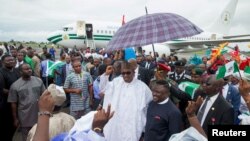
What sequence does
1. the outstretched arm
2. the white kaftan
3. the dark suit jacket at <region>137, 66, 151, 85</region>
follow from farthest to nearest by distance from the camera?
the dark suit jacket at <region>137, 66, 151, 85</region> < the white kaftan < the outstretched arm

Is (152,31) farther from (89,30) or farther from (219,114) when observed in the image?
(89,30)

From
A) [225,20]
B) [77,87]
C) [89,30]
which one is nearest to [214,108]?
[77,87]

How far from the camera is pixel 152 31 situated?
4789mm

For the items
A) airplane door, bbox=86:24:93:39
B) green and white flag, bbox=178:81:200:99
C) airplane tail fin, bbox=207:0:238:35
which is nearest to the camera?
green and white flag, bbox=178:81:200:99

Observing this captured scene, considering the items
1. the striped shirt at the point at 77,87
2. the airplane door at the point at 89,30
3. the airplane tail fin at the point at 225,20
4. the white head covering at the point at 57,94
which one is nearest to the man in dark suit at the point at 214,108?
the white head covering at the point at 57,94

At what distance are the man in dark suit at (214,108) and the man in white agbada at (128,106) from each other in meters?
0.75

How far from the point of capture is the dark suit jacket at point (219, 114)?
3.93m

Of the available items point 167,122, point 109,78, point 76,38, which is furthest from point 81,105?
point 76,38

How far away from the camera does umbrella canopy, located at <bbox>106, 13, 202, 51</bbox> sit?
15.4ft

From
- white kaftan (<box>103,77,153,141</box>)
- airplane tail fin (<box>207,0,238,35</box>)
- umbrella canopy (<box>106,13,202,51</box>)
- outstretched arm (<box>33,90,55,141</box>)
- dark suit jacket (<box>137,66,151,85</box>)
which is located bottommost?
white kaftan (<box>103,77,153,141</box>)

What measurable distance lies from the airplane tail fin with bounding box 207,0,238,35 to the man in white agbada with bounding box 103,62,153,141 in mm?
40176

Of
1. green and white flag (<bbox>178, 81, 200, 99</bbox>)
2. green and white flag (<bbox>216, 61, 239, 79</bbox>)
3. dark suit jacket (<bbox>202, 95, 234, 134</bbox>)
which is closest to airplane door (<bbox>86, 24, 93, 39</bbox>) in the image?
green and white flag (<bbox>178, 81, 200, 99</bbox>)

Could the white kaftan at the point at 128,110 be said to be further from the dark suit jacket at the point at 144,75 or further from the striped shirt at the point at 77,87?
the striped shirt at the point at 77,87

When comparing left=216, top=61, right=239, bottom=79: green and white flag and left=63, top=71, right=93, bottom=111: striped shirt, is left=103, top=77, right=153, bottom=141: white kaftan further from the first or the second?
left=63, top=71, right=93, bottom=111: striped shirt
